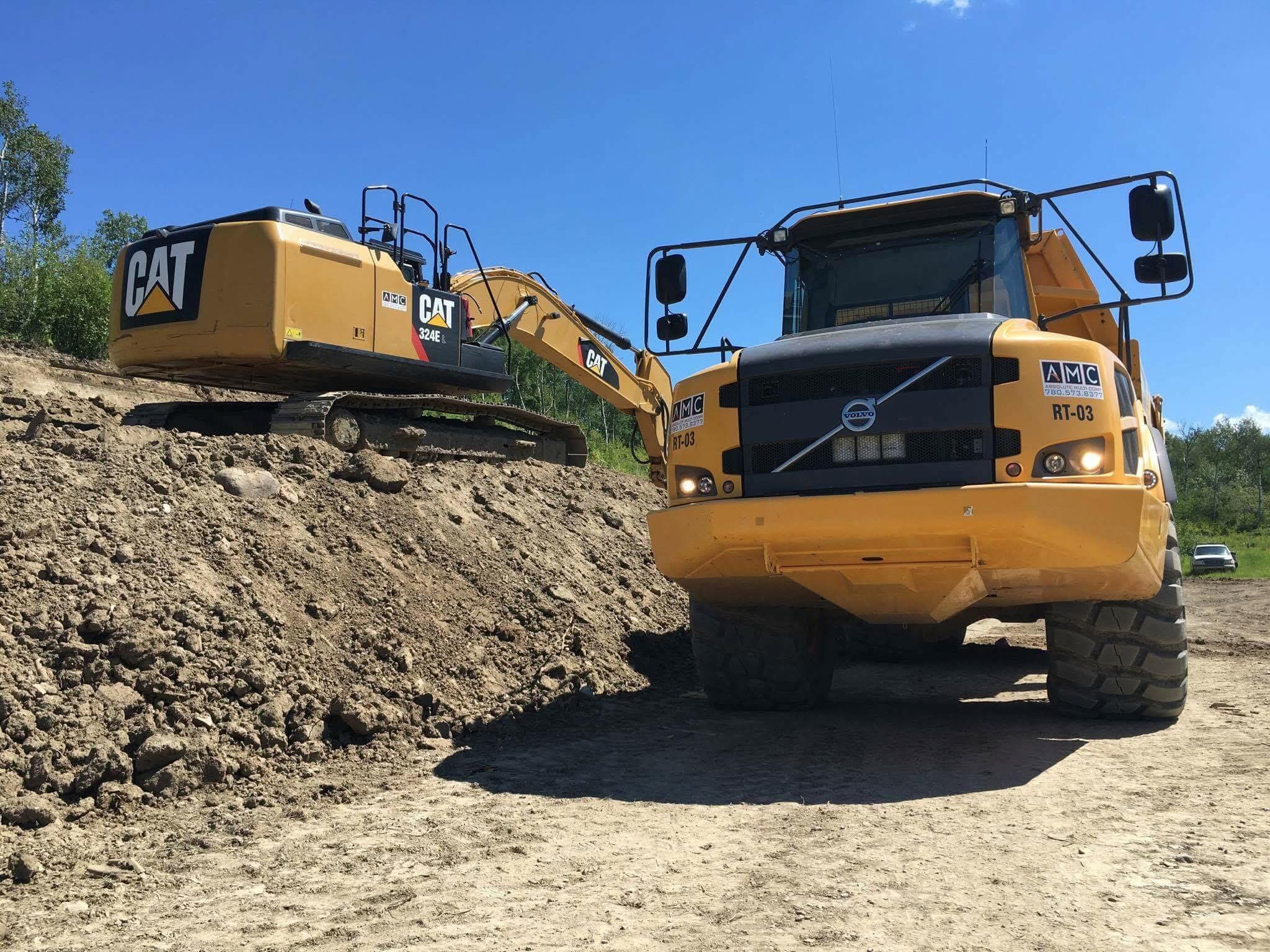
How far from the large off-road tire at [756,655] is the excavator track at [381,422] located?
185 inches

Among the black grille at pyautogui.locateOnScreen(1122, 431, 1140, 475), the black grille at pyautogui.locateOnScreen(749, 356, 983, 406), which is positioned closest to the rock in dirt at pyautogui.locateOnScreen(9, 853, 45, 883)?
the black grille at pyautogui.locateOnScreen(749, 356, 983, 406)

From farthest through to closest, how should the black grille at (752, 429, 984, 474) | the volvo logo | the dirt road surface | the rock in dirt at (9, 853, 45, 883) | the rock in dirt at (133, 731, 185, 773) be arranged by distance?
the volvo logo
the black grille at (752, 429, 984, 474)
the rock in dirt at (133, 731, 185, 773)
the rock in dirt at (9, 853, 45, 883)
the dirt road surface

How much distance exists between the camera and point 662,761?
18.9 ft

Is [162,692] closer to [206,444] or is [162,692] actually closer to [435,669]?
[435,669]

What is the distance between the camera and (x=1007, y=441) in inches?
206

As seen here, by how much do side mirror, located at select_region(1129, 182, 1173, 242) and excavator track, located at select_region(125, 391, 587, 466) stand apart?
7010 millimetres

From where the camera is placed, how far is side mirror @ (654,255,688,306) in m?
7.06

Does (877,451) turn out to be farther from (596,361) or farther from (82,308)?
(82,308)

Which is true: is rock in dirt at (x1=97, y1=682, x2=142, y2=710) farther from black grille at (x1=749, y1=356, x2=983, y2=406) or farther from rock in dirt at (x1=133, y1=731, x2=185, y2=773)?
black grille at (x1=749, y1=356, x2=983, y2=406)

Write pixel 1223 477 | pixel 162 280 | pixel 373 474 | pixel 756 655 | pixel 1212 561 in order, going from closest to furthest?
pixel 756 655
pixel 373 474
pixel 162 280
pixel 1212 561
pixel 1223 477

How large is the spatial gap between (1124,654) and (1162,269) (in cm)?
216

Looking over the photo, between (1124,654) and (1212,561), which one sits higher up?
(1212,561)

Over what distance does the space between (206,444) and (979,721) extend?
6.18 m

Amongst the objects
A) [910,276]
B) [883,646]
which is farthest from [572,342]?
[910,276]
